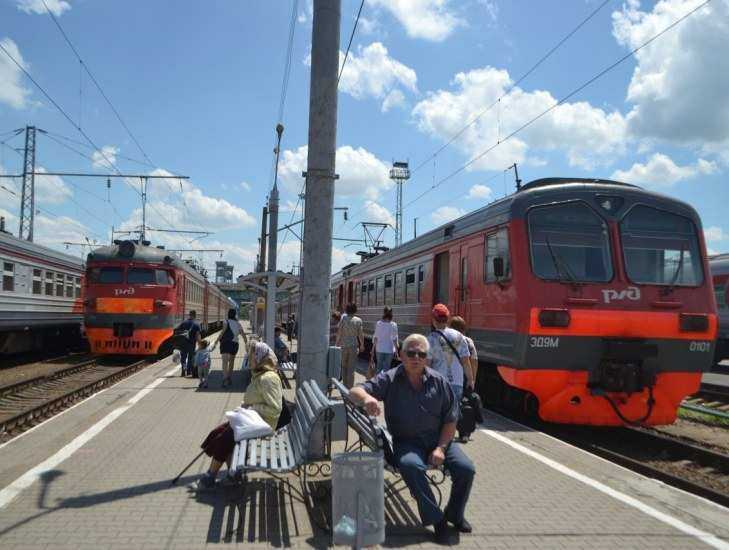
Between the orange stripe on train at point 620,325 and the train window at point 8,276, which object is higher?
the train window at point 8,276

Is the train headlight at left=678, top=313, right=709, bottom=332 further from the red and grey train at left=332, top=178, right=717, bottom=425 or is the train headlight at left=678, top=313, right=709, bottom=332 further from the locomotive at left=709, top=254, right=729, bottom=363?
the locomotive at left=709, top=254, right=729, bottom=363

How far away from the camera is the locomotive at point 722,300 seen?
1956cm

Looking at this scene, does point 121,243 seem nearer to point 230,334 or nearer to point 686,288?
point 230,334

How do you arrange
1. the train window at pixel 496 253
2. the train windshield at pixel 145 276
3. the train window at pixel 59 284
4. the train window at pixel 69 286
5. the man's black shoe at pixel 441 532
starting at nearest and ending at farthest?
the man's black shoe at pixel 441 532 < the train window at pixel 496 253 < the train windshield at pixel 145 276 < the train window at pixel 59 284 < the train window at pixel 69 286

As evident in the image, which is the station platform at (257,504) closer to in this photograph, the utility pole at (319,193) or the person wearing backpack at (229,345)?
the utility pole at (319,193)

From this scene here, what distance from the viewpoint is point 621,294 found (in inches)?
347

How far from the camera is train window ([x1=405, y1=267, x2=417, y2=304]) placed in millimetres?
14539

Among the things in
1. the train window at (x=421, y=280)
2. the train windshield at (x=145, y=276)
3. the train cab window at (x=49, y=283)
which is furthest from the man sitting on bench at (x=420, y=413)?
the train cab window at (x=49, y=283)

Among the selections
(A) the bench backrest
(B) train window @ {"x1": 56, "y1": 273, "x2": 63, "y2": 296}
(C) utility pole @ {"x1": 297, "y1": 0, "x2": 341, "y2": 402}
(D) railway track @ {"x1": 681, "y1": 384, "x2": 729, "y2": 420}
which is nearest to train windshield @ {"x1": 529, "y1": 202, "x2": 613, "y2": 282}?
(C) utility pole @ {"x1": 297, "y1": 0, "x2": 341, "y2": 402}

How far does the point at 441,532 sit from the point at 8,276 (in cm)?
1505

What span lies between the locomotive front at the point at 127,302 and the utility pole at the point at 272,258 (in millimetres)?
3068

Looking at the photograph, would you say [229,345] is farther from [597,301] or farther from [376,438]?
[376,438]

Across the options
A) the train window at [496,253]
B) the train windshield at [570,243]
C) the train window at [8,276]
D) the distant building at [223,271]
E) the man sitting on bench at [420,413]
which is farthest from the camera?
the distant building at [223,271]

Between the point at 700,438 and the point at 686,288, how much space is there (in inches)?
93.0
